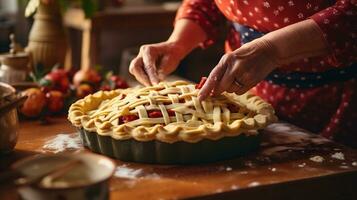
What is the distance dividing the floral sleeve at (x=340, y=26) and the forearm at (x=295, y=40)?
2 centimetres

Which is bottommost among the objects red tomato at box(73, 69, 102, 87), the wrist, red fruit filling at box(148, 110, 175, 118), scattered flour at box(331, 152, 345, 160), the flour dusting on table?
scattered flour at box(331, 152, 345, 160)

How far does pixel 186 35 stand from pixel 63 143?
0.55m

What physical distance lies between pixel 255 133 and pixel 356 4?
1.31 feet

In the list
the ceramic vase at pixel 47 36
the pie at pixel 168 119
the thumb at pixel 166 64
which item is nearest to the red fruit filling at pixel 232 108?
the pie at pixel 168 119

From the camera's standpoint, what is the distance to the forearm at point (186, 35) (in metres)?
1.71

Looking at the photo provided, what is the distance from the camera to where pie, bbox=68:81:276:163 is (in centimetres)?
120

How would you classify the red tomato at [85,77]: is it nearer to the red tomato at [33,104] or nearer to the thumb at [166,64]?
the red tomato at [33,104]

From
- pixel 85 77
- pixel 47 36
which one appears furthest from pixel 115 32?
pixel 85 77

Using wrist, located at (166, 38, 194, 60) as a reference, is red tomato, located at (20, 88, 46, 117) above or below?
below

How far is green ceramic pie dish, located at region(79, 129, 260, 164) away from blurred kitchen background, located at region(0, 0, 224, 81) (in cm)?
106

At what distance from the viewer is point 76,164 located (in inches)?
35.6

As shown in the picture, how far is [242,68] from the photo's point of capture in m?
1.27

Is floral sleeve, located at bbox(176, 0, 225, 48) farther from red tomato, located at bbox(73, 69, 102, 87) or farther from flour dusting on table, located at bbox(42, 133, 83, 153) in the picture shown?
flour dusting on table, located at bbox(42, 133, 83, 153)

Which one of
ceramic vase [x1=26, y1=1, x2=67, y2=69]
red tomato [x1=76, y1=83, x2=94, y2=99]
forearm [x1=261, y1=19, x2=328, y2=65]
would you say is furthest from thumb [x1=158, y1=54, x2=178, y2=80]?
ceramic vase [x1=26, y1=1, x2=67, y2=69]
